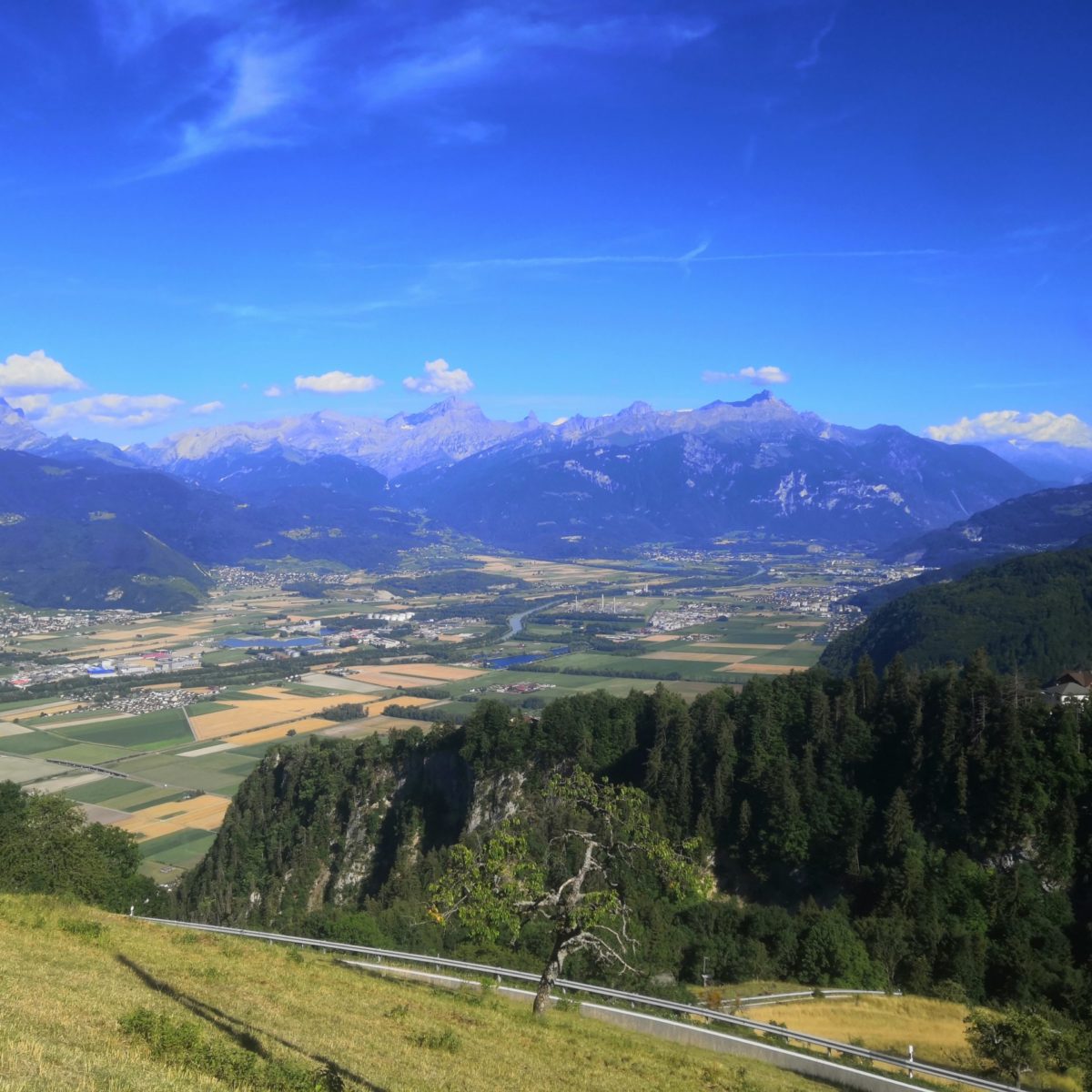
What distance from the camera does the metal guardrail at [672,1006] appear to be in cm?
2242

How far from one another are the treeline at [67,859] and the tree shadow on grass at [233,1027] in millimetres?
15737

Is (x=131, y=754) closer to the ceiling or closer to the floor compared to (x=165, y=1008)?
closer to the floor

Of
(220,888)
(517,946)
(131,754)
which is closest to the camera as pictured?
(517,946)

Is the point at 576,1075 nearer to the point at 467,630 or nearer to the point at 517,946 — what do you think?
the point at 517,946

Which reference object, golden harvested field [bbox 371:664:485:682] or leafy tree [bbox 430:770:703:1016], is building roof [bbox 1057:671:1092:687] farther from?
golden harvested field [bbox 371:664:485:682]

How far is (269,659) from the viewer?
145375 mm

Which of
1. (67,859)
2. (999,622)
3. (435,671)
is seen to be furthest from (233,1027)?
(435,671)

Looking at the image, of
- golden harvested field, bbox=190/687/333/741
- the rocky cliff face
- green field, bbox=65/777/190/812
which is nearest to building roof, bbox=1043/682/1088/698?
the rocky cliff face

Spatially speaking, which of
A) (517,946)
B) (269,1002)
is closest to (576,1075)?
(269,1002)

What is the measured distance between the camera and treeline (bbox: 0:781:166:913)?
36219mm

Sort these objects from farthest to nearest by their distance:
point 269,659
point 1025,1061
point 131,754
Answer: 1. point 269,659
2. point 131,754
3. point 1025,1061

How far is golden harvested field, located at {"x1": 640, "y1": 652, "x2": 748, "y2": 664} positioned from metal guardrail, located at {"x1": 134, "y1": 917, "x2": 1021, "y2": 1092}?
336ft

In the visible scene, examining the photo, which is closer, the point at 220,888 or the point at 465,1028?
the point at 465,1028

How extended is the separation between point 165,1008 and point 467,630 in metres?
163
